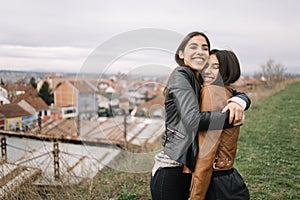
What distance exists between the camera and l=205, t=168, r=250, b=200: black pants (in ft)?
3.52

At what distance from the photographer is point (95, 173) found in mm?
3318

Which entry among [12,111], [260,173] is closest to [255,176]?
[260,173]

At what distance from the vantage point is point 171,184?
1.08 metres

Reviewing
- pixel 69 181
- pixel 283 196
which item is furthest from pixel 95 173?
pixel 283 196

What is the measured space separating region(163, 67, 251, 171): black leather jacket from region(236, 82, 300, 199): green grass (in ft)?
5.85

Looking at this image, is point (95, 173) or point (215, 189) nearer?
point (215, 189)

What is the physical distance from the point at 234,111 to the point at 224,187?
327mm

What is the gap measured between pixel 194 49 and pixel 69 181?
2294 mm

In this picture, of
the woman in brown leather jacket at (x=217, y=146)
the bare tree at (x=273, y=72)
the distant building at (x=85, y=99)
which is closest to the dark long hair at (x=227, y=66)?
the woman in brown leather jacket at (x=217, y=146)

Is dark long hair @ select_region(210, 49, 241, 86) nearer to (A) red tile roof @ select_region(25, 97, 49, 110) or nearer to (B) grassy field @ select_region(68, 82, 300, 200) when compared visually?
(B) grassy field @ select_region(68, 82, 300, 200)

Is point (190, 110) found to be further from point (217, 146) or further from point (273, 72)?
point (273, 72)

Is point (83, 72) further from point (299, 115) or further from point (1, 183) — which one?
point (299, 115)

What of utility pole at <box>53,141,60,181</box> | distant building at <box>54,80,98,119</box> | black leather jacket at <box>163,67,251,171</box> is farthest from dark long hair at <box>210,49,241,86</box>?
utility pole at <box>53,141,60,181</box>

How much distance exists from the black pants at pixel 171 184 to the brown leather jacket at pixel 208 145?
0.22ft
